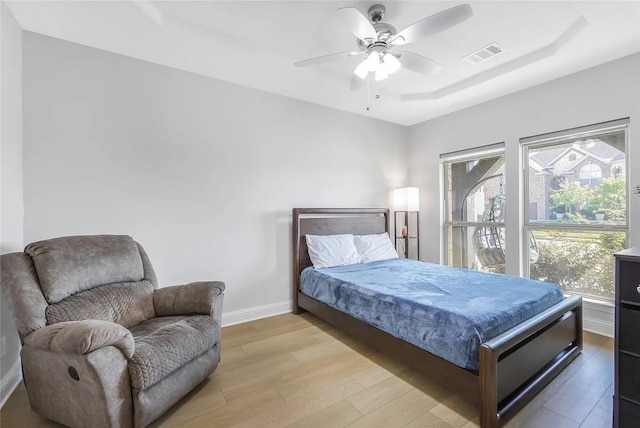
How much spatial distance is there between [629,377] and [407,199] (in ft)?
9.63

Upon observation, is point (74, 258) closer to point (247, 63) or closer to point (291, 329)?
point (291, 329)

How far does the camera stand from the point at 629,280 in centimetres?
142

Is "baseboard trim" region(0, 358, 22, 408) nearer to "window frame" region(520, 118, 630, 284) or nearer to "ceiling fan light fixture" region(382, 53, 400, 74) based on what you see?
"ceiling fan light fixture" region(382, 53, 400, 74)

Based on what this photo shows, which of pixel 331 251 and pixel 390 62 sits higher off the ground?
pixel 390 62

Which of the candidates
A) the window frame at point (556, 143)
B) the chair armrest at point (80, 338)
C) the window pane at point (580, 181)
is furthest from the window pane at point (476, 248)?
the chair armrest at point (80, 338)

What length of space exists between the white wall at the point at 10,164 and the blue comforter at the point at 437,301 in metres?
2.34

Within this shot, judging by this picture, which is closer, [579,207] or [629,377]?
[629,377]

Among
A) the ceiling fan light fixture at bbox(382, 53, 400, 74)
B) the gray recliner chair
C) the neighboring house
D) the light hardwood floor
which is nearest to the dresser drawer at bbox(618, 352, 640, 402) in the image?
the light hardwood floor

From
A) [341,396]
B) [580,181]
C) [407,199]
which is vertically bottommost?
[341,396]

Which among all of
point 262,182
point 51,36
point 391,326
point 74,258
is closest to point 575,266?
point 391,326

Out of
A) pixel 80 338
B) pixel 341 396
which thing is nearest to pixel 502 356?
pixel 341 396

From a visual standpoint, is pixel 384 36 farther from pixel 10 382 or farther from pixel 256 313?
pixel 10 382

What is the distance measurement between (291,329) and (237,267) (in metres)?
0.88

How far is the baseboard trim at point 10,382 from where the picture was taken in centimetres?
177
